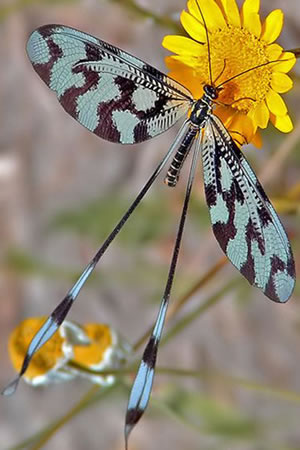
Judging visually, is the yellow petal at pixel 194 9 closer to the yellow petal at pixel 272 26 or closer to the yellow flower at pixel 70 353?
the yellow petal at pixel 272 26

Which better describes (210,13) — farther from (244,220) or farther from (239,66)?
(244,220)

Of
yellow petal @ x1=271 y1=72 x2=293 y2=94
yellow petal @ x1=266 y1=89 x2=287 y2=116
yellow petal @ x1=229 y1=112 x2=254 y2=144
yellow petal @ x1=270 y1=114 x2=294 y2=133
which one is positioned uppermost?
yellow petal @ x1=271 y1=72 x2=293 y2=94

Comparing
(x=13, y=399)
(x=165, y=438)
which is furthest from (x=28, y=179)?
(x=165, y=438)

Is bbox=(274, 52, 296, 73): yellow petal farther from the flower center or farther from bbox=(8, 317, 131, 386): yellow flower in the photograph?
bbox=(8, 317, 131, 386): yellow flower

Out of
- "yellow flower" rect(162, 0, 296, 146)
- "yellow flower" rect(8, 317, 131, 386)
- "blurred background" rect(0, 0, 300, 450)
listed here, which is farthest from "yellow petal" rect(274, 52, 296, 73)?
"blurred background" rect(0, 0, 300, 450)

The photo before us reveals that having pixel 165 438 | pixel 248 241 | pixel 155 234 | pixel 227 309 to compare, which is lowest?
pixel 165 438

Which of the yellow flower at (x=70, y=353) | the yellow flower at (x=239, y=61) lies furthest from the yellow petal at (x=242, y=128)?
the yellow flower at (x=70, y=353)

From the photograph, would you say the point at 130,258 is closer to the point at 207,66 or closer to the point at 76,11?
the point at 76,11
